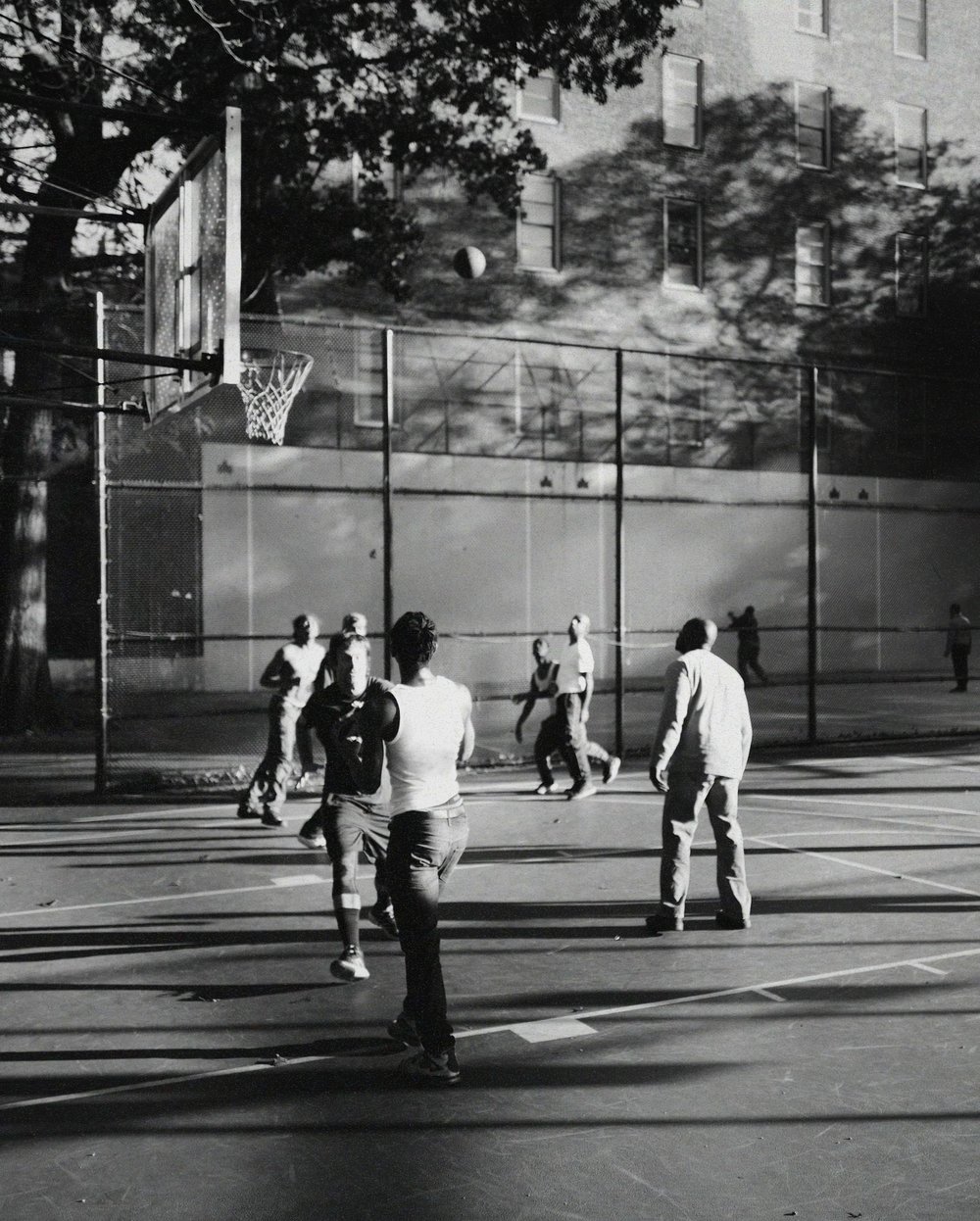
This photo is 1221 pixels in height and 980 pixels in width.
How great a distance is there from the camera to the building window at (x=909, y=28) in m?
35.2

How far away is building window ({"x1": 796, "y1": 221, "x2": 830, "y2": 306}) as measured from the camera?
34094 mm

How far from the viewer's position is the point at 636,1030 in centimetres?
606

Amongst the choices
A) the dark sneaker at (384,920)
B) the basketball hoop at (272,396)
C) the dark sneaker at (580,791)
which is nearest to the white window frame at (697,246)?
the basketball hoop at (272,396)

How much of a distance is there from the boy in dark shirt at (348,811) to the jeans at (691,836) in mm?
1716

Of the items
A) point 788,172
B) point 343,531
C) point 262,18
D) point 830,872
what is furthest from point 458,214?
point 830,872

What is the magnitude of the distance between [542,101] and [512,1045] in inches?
1105

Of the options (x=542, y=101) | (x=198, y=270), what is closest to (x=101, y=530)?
(x=198, y=270)

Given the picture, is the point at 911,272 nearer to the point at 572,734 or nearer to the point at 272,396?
the point at 272,396

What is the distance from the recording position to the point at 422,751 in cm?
548

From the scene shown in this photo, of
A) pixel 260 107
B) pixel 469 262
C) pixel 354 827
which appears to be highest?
pixel 260 107

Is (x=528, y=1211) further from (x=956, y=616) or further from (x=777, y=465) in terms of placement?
(x=777, y=465)

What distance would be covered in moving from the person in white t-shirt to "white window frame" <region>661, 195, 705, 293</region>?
2044 centimetres

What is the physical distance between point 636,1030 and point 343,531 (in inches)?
871

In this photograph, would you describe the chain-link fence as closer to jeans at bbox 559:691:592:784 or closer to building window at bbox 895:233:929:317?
building window at bbox 895:233:929:317
